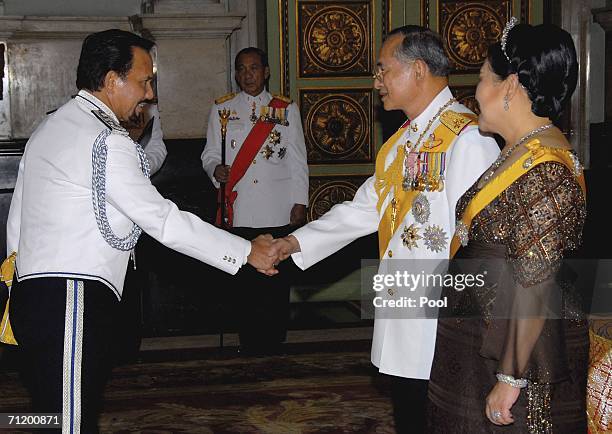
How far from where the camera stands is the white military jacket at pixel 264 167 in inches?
218

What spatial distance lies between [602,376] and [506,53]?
107 centimetres

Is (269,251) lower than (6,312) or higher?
higher

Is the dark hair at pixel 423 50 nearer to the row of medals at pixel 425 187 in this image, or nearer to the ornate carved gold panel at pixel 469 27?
the row of medals at pixel 425 187

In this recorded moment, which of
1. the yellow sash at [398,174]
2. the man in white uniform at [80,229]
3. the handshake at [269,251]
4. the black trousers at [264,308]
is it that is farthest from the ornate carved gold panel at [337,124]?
the man in white uniform at [80,229]

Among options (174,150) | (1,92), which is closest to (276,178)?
(174,150)

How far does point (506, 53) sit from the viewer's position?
2242mm

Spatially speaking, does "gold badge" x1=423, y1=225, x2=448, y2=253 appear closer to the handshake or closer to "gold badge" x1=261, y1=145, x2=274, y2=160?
the handshake

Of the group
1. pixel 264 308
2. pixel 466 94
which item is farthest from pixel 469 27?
pixel 264 308

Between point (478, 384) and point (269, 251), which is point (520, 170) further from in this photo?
point (269, 251)

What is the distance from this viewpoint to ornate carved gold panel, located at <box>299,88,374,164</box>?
6.84 meters

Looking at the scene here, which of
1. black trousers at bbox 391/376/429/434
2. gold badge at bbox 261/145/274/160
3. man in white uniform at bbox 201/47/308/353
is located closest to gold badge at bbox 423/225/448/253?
black trousers at bbox 391/376/429/434

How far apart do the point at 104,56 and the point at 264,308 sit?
287 cm

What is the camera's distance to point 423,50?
2945 millimetres

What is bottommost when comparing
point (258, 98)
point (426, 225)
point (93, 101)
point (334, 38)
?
point (426, 225)
